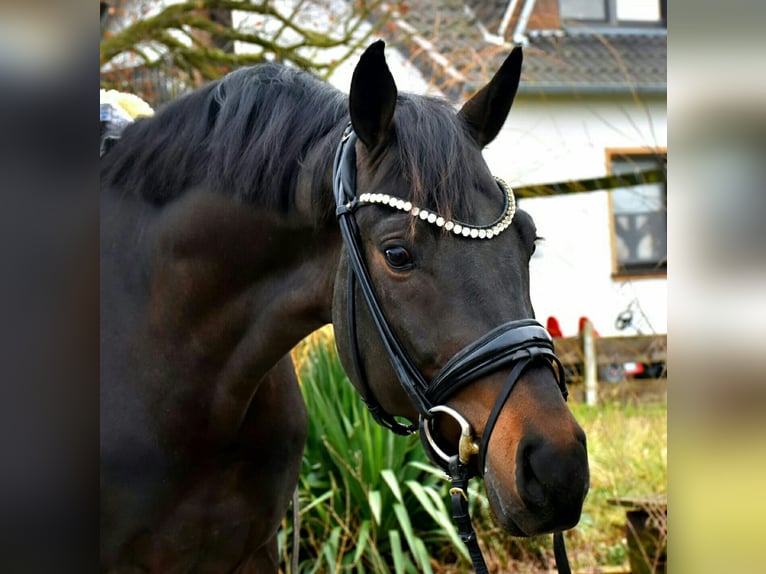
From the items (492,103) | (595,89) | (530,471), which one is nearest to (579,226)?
(595,89)

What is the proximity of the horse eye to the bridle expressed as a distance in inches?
2.9

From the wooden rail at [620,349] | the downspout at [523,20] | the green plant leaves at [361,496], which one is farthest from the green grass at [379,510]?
the downspout at [523,20]

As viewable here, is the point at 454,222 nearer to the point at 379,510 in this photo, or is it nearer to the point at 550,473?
the point at 550,473

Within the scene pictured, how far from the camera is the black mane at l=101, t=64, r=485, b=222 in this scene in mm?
1807

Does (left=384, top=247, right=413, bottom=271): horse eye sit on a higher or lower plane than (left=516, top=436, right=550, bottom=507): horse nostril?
higher

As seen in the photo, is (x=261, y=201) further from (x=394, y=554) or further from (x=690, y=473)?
(x=394, y=554)

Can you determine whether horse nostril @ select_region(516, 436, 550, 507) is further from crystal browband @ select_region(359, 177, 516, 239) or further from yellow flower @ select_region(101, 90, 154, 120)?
yellow flower @ select_region(101, 90, 154, 120)

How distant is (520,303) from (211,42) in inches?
320

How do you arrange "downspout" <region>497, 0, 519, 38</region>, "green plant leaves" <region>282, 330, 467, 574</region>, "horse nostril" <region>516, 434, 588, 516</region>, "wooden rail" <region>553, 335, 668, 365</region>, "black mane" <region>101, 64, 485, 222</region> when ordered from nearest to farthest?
"horse nostril" <region>516, 434, 588, 516</region>
"black mane" <region>101, 64, 485, 222</region>
"green plant leaves" <region>282, 330, 467, 574</region>
"wooden rail" <region>553, 335, 668, 365</region>
"downspout" <region>497, 0, 519, 38</region>

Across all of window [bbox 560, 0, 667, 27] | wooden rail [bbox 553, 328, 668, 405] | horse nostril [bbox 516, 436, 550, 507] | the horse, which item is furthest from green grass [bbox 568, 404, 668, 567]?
window [bbox 560, 0, 667, 27]

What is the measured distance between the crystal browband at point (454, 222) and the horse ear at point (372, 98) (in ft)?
0.47

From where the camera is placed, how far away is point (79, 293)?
69 centimetres

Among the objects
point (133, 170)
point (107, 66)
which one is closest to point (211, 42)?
point (107, 66)

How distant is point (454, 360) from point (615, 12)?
13.5 metres
